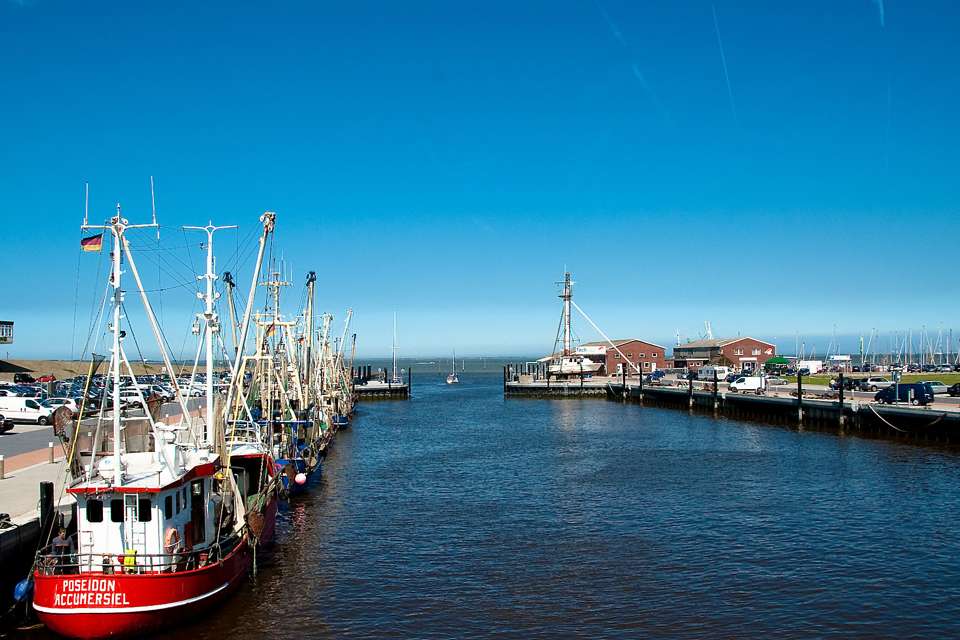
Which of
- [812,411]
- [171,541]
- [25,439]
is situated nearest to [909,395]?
[812,411]

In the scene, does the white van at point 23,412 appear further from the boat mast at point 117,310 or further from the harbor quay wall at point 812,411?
the harbor quay wall at point 812,411

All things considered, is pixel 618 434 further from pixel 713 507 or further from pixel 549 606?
pixel 549 606

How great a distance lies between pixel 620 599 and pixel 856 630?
23.3 feet

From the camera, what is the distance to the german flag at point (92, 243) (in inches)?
988

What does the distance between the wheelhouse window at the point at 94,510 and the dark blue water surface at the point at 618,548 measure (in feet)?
13.7

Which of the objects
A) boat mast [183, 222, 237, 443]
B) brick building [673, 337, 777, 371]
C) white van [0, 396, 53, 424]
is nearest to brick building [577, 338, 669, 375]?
brick building [673, 337, 777, 371]

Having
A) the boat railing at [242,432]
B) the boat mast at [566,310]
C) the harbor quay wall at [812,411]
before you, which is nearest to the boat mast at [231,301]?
the boat railing at [242,432]

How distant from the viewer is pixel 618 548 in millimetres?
32781

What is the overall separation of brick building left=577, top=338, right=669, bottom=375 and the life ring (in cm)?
13967

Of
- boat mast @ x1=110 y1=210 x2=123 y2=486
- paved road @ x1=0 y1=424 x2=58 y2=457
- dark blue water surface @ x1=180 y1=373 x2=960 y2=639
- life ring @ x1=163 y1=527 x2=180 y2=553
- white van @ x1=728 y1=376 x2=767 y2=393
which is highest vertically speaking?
boat mast @ x1=110 y1=210 x2=123 y2=486

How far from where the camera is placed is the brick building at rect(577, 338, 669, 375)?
6363 inches

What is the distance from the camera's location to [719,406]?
98.7 meters

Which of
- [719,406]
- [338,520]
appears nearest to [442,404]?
[719,406]

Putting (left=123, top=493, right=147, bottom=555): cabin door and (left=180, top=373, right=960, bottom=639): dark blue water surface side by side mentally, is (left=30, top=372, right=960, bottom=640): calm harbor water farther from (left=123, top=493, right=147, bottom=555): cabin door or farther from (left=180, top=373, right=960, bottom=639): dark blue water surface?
(left=123, top=493, right=147, bottom=555): cabin door
